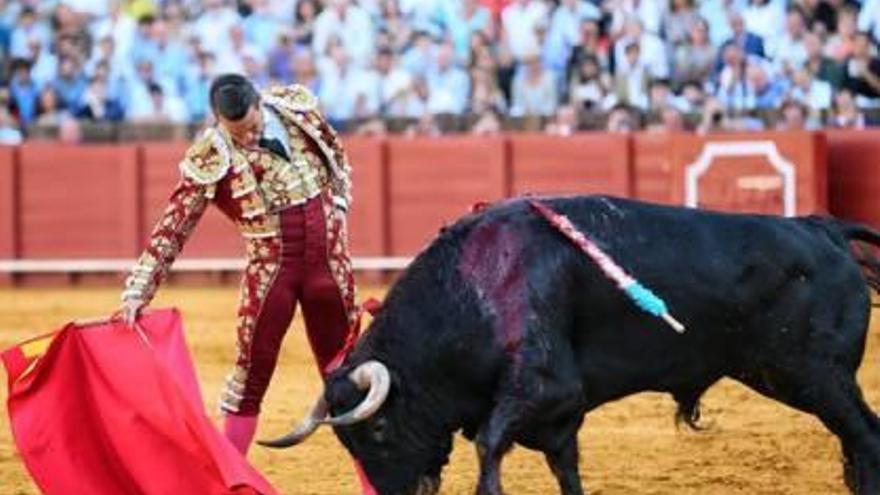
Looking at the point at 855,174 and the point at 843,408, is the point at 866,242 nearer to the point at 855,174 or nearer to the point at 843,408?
the point at 843,408

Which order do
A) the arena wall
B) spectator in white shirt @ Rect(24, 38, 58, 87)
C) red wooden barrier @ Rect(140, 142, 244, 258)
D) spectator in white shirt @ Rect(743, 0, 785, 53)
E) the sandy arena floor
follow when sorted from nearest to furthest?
the sandy arena floor, the arena wall, spectator in white shirt @ Rect(743, 0, 785, 53), red wooden barrier @ Rect(140, 142, 244, 258), spectator in white shirt @ Rect(24, 38, 58, 87)

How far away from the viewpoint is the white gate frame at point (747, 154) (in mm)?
12422

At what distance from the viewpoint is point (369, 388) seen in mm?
5512

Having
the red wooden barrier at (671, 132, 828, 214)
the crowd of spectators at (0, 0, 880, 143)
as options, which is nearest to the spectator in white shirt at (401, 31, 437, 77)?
the crowd of spectators at (0, 0, 880, 143)

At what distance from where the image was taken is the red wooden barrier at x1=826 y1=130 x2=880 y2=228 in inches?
489

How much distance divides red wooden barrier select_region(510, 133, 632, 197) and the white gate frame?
540mm

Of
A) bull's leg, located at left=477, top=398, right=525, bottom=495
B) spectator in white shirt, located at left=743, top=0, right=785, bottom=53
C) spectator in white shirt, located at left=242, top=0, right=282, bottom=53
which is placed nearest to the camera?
bull's leg, located at left=477, top=398, right=525, bottom=495

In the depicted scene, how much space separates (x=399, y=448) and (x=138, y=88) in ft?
30.0

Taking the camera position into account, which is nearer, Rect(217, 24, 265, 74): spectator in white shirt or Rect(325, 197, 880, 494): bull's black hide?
Rect(325, 197, 880, 494): bull's black hide

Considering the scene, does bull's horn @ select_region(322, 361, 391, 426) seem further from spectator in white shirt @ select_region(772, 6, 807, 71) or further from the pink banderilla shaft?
spectator in white shirt @ select_region(772, 6, 807, 71)

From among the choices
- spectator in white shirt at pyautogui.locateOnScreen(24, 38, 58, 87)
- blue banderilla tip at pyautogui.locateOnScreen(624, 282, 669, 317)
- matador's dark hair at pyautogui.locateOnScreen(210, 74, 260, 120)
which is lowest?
blue banderilla tip at pyautogui.locateOnScreen(624, 282, 669, 317)

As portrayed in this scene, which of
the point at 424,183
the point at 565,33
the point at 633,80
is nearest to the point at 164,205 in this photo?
the point at 424,183

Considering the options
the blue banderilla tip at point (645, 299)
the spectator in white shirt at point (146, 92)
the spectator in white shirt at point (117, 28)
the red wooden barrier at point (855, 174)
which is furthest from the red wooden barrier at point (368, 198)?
the blue banderilla tip at point (645, 299)

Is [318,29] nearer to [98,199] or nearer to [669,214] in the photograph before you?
[98,199]
